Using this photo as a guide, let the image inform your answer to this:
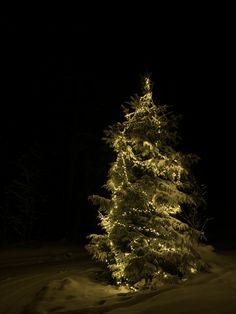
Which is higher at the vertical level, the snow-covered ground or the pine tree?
the pine tree

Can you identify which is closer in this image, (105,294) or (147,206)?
(105,294)

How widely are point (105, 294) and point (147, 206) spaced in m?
2.61

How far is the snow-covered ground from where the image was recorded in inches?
420

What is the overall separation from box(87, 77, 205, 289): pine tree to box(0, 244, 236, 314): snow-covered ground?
0.71 meters

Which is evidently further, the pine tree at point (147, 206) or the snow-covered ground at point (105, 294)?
the pine tree at point (147, 206)

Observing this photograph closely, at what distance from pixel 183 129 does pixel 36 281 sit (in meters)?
44.5

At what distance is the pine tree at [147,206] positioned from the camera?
1475 centimetres

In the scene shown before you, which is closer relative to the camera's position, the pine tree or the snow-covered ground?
the snow-covered ground

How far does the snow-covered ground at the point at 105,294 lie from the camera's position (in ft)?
35.0

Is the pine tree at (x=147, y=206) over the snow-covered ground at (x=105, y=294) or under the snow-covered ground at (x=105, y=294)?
over

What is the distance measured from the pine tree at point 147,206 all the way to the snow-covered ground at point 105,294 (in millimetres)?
714

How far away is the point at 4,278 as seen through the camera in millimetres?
18859

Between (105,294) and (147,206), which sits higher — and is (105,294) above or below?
below

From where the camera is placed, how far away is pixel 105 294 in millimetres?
14305
